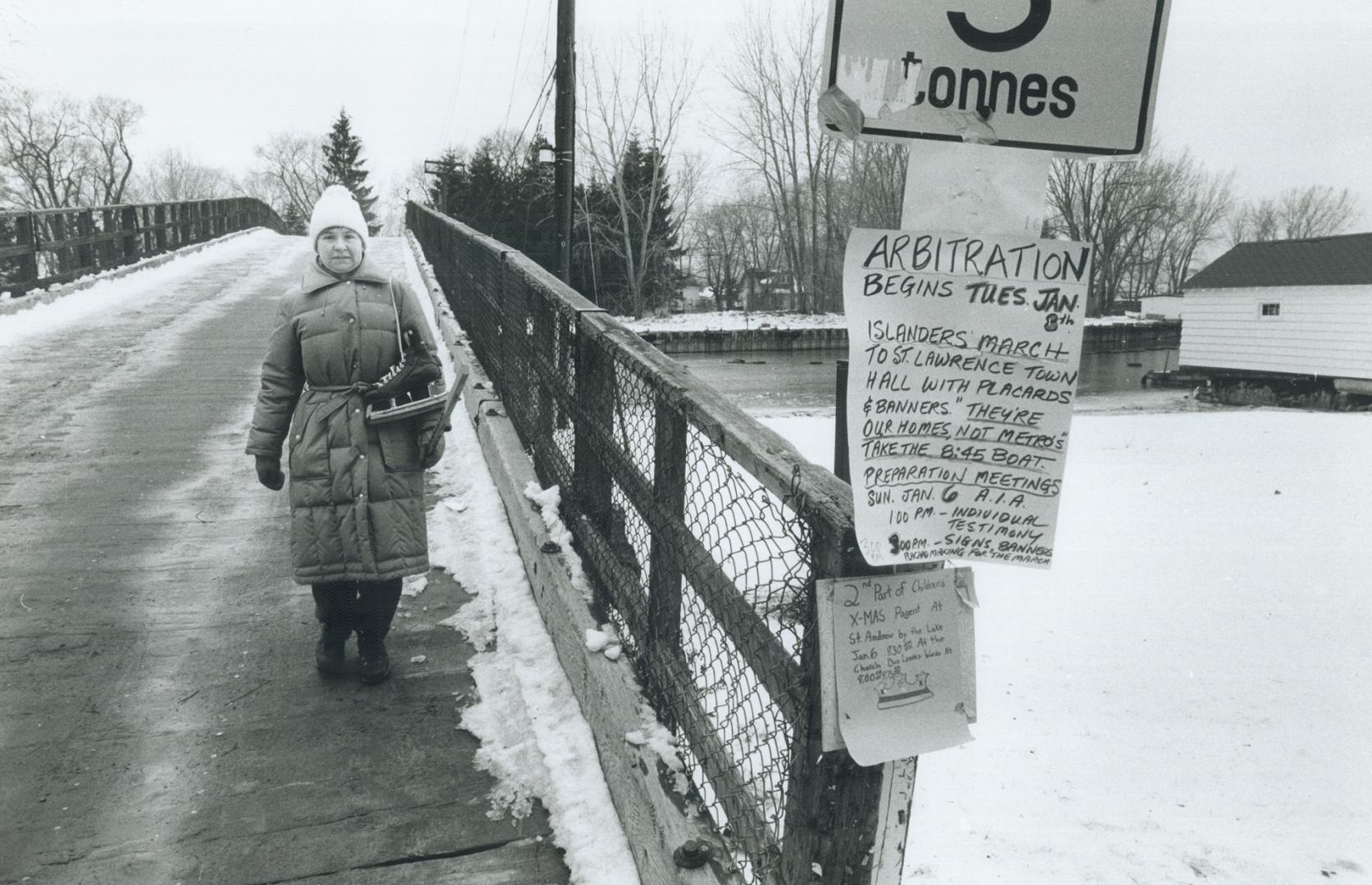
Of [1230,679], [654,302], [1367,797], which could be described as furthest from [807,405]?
[654,302]

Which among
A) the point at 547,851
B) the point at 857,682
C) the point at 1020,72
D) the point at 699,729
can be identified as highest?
the point at 1020,72

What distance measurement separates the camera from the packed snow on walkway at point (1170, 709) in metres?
5.32

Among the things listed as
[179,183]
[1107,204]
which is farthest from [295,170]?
[1107,204]

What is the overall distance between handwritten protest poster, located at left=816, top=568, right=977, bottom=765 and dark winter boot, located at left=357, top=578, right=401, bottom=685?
217 centimetres

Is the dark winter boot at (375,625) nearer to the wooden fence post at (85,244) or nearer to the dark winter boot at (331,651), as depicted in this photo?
the dark winter boot at (331,651)

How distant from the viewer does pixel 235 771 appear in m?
3.05

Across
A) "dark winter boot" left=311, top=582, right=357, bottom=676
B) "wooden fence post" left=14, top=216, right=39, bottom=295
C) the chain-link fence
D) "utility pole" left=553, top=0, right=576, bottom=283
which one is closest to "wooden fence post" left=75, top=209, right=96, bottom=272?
"wooden fence post" left=14, top=216, right=39, bottom=295

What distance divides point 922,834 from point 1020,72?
→ 4.54 m

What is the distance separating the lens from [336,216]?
3.33 m

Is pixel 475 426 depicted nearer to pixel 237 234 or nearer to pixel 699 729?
pixel 699 729

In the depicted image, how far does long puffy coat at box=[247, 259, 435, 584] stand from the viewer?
3.30 meters

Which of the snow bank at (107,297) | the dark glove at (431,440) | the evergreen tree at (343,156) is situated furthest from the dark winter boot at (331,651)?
the evergreen tree at (343,156)

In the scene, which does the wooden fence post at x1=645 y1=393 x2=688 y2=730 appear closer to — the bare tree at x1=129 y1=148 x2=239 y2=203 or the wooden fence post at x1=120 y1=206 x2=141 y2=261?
the wooden fence post at x1=120 y1=206 x2=141 y2=261

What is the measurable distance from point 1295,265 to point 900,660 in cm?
3530
